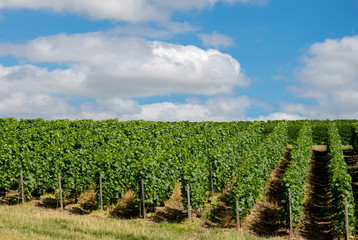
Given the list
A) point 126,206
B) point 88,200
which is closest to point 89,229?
point 126,206

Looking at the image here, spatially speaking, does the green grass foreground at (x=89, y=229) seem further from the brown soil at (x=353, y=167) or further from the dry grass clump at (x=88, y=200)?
the brown soil at (x=353, y=167)

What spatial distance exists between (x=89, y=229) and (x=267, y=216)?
9.68 metres

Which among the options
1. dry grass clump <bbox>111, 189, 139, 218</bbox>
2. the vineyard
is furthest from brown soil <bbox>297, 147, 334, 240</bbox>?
dry grass clump <bbox>111, 189, 139, 218</bbox>

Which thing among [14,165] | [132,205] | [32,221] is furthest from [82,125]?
[32,221]

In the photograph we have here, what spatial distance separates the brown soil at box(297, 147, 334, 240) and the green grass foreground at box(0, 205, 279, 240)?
4522mm

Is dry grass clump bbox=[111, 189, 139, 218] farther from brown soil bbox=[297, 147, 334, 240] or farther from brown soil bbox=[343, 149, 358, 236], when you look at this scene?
brown soil bbox=[343, 149, 358, 236]

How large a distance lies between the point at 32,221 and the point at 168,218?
6425 mm

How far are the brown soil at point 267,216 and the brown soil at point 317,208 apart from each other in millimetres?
1273

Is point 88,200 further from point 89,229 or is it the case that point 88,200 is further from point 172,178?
point 89,229

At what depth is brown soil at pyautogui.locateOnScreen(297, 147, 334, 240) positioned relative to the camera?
59.0ft

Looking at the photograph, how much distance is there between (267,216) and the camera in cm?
1959

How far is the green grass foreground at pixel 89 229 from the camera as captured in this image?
14.1 m

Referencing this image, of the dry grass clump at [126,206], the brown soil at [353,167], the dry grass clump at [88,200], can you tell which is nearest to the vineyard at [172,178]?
the dry grass clump at [126,206]

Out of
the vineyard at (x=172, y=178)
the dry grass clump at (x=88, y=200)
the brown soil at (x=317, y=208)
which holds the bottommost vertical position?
the brown soil at (x=317, y=208)
